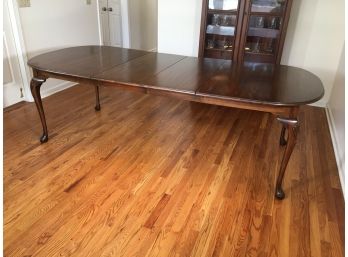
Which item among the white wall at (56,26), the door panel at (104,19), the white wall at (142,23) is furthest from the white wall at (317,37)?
the door panel at (104,19)

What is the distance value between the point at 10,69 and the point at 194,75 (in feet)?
6.90

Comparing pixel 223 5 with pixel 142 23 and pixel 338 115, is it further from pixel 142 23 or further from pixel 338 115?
pixel 142 23

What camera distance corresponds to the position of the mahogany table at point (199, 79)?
1.59 m

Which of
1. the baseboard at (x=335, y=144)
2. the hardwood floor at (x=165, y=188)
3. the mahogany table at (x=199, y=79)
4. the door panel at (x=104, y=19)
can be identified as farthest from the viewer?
the door panel at (x=104, y=19)

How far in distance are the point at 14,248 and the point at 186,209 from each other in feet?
3.03

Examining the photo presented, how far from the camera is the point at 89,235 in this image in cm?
150

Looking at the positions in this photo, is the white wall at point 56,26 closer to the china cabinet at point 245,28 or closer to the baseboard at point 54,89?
the baseboard at point 54,89

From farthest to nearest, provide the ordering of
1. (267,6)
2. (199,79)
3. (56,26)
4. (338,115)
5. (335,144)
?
(56,26) < (267,6) < (338,115) < (335,144) < (199,79)

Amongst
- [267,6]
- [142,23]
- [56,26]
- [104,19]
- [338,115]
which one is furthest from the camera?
[142,23]

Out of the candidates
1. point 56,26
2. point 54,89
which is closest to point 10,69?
point 54,89

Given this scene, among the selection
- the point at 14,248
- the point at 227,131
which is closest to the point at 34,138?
the point at 14,248

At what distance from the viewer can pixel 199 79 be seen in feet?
6.09

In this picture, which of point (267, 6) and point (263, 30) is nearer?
point (267, 6)

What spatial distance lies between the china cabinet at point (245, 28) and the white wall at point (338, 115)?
2.04 ft
